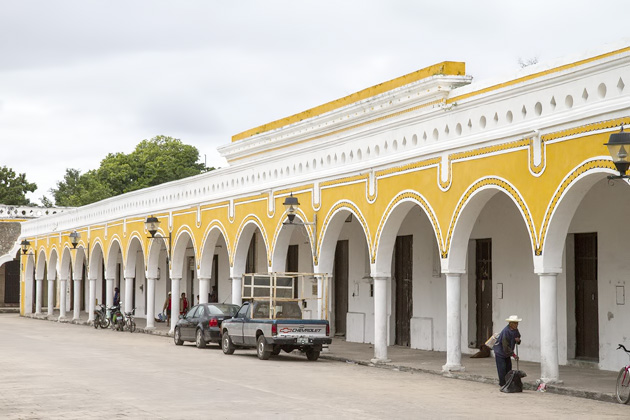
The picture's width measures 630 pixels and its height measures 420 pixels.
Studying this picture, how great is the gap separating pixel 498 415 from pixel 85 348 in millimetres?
14111

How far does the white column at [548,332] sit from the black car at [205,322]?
Result: 33.8 feet

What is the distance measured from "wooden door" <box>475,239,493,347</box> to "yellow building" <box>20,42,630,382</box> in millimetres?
41

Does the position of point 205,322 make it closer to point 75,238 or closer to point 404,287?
point 404,287

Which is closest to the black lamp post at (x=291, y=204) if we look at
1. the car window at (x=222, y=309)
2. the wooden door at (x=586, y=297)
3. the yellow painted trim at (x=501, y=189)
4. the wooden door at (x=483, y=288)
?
the car window at (x=222, y=309)

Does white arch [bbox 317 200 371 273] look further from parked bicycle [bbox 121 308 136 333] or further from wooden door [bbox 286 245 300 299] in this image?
parked bicycle [bbox 121 308 136 333]

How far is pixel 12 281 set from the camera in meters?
53.5

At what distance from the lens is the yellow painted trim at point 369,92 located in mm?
20594

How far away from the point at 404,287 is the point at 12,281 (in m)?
33.9

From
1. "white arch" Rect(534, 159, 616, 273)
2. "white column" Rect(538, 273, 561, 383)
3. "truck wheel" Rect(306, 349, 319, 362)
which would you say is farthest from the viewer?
"truck wheel" Rect(306, 349, 319, 362)

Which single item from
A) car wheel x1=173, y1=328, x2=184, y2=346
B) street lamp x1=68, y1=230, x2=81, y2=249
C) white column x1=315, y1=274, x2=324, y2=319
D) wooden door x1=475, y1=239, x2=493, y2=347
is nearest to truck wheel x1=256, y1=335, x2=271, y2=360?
white column x1=315, y1=274, x2=324, y2=319

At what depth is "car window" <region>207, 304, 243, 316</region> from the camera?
24.5 meters

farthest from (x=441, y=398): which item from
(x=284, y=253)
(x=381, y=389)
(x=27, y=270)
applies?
(x=27, y=270)

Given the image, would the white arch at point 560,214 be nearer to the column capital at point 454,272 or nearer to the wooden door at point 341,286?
the column capital at point 454,272

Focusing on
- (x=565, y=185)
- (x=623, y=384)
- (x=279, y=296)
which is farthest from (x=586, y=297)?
(x=279, y=296)
